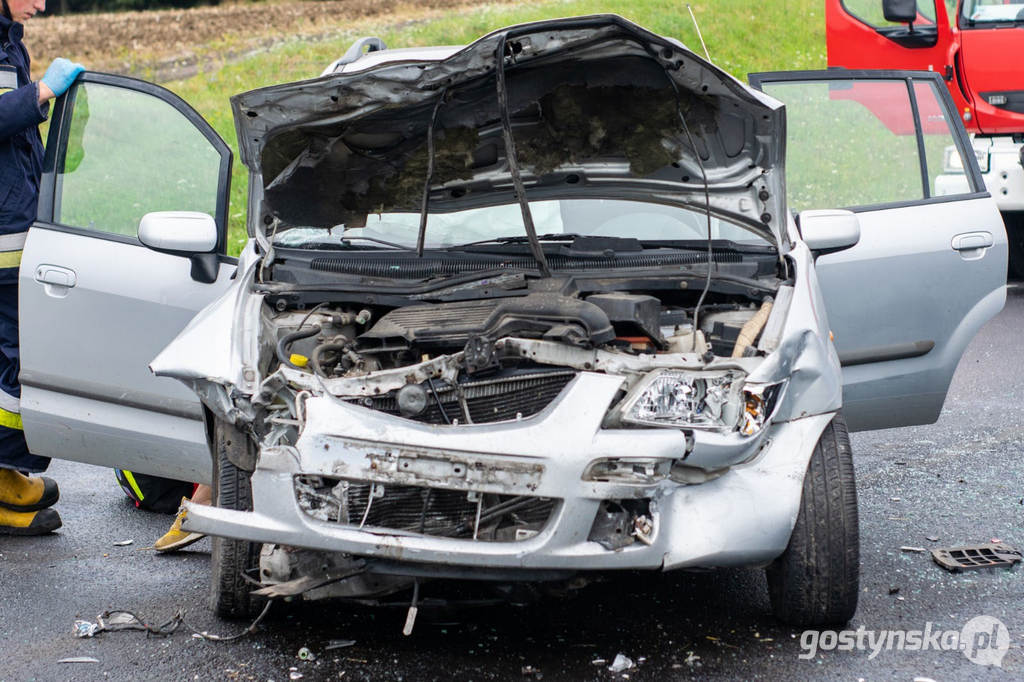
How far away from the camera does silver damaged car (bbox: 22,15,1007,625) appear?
3221 millimetres

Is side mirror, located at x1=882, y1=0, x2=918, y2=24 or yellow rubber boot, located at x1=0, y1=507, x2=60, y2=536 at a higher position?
side mirror, located at x1=882, y1=0, x2=918, y2=24

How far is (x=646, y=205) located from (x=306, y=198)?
1.24 metres

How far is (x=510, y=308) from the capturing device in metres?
3.55

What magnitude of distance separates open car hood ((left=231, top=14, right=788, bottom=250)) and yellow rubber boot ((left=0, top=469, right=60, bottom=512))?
1683 mm

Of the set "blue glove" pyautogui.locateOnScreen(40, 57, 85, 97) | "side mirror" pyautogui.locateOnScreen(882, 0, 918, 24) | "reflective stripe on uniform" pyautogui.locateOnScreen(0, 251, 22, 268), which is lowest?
"side mirror" pyautogui.locateOnScreen(882, 0, 918, 24)

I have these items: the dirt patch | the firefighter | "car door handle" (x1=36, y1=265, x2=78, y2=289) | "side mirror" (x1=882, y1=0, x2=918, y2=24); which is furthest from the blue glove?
the dirt patch

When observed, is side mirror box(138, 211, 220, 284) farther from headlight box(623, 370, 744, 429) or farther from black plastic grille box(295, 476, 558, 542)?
headlight box(623, 370, 744, 429)

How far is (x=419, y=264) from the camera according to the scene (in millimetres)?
4094

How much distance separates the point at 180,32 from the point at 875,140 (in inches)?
945

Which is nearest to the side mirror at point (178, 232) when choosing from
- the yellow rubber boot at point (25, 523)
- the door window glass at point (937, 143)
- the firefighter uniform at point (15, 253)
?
the firefighter uniform at point (15, 253)

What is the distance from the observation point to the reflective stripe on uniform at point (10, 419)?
4848mm

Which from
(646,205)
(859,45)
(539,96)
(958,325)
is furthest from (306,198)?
(859,45)

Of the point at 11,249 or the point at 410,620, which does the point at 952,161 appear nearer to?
the point at 410,620

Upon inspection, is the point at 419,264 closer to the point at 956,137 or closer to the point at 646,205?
the point at 646,205
